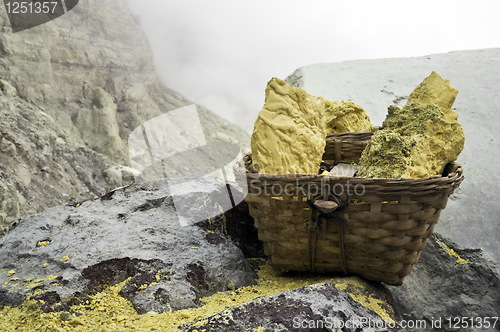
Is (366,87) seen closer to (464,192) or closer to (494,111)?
(494,111)

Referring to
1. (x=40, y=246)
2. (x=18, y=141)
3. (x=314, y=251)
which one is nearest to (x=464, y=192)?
(x=314, y=251)

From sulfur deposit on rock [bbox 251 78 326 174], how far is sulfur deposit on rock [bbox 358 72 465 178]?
0.19m

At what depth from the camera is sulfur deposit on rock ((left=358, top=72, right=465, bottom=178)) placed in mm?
1314

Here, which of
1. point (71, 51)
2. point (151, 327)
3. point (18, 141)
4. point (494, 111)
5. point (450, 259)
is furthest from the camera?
point (71, 51)

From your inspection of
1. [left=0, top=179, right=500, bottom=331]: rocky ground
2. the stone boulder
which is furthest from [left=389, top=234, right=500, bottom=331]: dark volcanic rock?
the stone boulder

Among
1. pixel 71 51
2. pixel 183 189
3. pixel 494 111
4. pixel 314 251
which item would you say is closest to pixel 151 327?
pixel 314 251

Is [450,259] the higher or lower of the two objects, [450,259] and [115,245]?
the lower

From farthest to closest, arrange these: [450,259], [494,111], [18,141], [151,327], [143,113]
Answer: [143,113]
[18,141]
[494,111]
[450,259]
[151,327]

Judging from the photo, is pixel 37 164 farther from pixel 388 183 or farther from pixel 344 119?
pixel 388 183

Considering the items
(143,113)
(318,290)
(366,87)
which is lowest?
(143,113)

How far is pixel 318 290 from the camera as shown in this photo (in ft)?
3.69

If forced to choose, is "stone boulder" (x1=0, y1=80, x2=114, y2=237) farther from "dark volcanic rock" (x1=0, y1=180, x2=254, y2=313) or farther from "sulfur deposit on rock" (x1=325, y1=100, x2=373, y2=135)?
"sulfur deposit on rock" (x1=325, y1=100, x2=373, y2=135)

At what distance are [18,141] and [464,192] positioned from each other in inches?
268

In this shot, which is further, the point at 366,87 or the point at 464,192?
the point at 366,87
